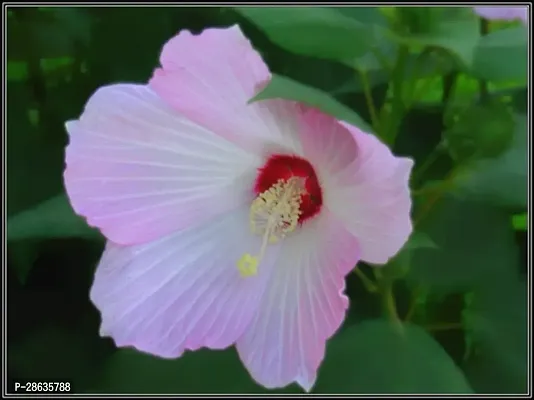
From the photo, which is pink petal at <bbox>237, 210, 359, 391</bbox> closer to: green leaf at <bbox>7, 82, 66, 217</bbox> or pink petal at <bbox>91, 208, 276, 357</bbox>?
pink petal at <bbox>91, 208, 276, 357</bbox>

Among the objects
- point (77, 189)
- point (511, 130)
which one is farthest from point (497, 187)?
point (77, 189)

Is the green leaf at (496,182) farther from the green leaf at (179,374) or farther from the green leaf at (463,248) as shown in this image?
the green leaf at (179,374)

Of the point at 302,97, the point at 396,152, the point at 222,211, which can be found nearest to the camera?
the point at 302,97

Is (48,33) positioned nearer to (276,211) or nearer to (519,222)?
(276,211)

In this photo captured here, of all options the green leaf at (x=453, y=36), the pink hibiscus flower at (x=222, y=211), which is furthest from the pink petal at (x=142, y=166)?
the green leaf at (x=453, y=36)

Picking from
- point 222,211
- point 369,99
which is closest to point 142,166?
point 222,211

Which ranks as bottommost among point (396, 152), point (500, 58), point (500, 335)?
point (500, 335)
